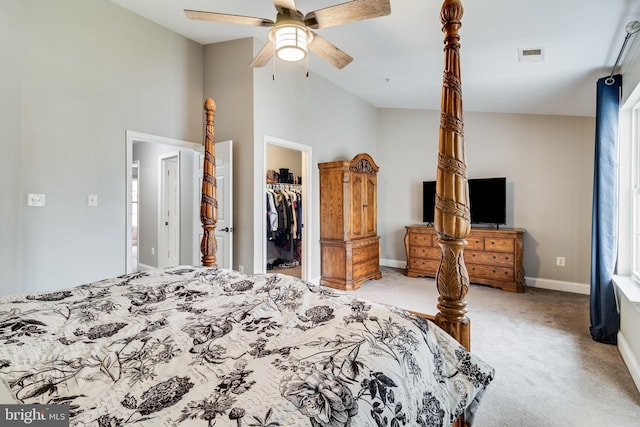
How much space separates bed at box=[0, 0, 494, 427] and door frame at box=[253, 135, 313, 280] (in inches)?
78.3

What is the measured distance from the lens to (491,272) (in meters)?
4.59

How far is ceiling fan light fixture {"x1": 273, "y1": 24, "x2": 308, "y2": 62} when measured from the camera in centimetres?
199

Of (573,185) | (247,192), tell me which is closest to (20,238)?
(247,192)

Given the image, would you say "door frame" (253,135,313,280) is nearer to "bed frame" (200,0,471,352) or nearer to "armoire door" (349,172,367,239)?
"armoire door" (349,172,367,239)

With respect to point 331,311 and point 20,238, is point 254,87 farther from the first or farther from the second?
point 331,311

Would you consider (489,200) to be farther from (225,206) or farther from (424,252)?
(225,206)

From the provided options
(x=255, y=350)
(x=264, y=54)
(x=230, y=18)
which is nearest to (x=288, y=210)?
(x=264, y=54)

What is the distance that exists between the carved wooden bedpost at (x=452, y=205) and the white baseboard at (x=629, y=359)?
1824 mm

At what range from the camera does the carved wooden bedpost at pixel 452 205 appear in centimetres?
131

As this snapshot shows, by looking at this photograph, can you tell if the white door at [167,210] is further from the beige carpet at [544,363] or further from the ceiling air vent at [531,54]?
the ceiling air vent at [531,54]

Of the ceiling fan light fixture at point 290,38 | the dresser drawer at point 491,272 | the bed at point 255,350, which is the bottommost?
the dresser drawer at point 491,272

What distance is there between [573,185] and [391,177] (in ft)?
8.88

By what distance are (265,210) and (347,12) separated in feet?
7.55

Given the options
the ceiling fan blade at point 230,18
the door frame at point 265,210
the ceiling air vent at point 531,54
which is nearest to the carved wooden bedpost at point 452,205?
the ceiling fan blade at point 230,18
